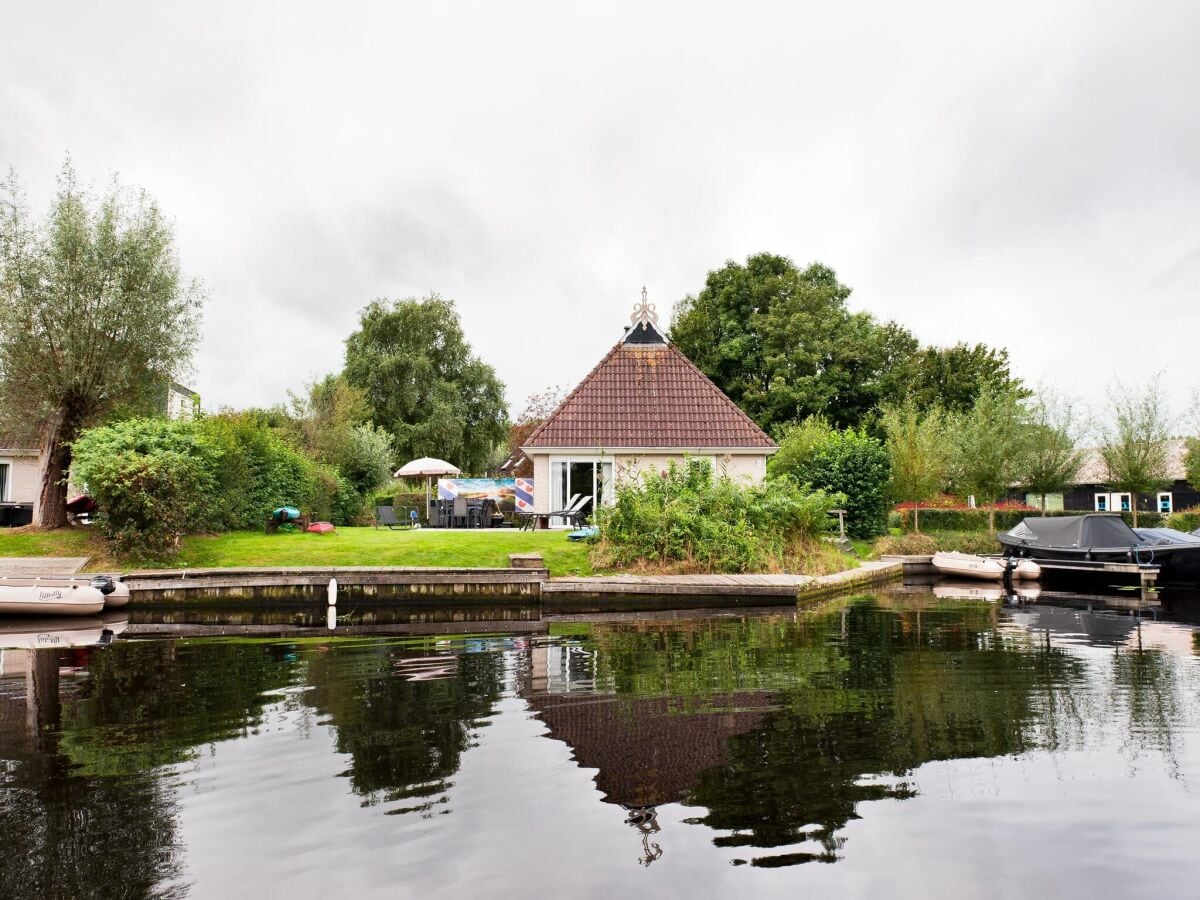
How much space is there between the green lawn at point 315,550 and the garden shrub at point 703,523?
49.4 inches

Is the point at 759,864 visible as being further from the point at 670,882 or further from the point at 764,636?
the point at 764,636

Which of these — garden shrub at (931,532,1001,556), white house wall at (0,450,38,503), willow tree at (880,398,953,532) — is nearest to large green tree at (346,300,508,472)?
white house wall at (0,450,38,503)

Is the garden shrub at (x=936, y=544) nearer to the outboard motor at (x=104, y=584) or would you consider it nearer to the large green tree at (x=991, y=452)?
the large green tree at (x=991, y=452)

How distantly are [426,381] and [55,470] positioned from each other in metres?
25.8

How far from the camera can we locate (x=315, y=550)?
718 inches

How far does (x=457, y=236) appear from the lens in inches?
1190

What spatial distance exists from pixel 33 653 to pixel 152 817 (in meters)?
8.26

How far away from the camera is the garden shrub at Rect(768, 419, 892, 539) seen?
2592 cm

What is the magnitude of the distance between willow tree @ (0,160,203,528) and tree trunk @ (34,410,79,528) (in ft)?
0.09

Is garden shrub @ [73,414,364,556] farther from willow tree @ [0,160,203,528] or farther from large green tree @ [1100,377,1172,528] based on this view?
large green tree @ [1100,377,1172,528]

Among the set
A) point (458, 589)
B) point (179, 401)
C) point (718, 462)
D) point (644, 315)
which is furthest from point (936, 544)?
point (179, 401)

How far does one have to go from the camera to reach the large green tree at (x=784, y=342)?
40.5m

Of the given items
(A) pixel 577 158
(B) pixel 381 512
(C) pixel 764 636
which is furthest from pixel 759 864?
(B) pixel 381 512

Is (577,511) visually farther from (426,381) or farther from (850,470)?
(426,381)
